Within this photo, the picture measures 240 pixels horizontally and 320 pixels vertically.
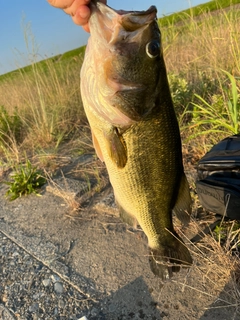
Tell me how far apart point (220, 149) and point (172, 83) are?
251 cm

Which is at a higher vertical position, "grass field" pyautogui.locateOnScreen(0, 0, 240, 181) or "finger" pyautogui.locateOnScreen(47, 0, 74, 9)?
"finger" pyautogui.locateOnScreen(47, 0, 74, 9)

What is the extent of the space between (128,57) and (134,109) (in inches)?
9.0

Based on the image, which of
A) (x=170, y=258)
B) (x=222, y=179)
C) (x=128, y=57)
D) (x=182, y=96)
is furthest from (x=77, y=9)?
(x=182, y=96)

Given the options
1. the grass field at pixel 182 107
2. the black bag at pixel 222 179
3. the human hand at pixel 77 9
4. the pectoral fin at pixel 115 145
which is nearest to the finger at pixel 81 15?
the human hand at pixel 77 9

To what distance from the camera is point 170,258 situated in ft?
6.09

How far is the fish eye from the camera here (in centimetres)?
144

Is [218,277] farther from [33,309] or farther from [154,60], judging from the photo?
[154,60]

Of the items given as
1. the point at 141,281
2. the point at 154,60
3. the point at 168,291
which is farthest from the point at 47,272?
the point at 154,60

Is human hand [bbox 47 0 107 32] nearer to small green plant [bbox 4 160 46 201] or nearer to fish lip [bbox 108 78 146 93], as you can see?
fish lip [bbox 108 78 146 93]

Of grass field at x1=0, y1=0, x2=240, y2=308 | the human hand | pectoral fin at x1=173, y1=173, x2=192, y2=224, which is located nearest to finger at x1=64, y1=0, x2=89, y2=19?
the human hand

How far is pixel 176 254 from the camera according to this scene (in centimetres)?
187

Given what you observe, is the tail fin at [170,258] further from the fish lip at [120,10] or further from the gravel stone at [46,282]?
the fish lip at [120,10]

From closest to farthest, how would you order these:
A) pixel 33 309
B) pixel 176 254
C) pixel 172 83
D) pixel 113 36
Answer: pixel 113 36 → pixel 176 254 → pixel 33 309 → pixel 172 83

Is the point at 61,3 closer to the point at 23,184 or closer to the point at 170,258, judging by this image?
the point at 170,258
